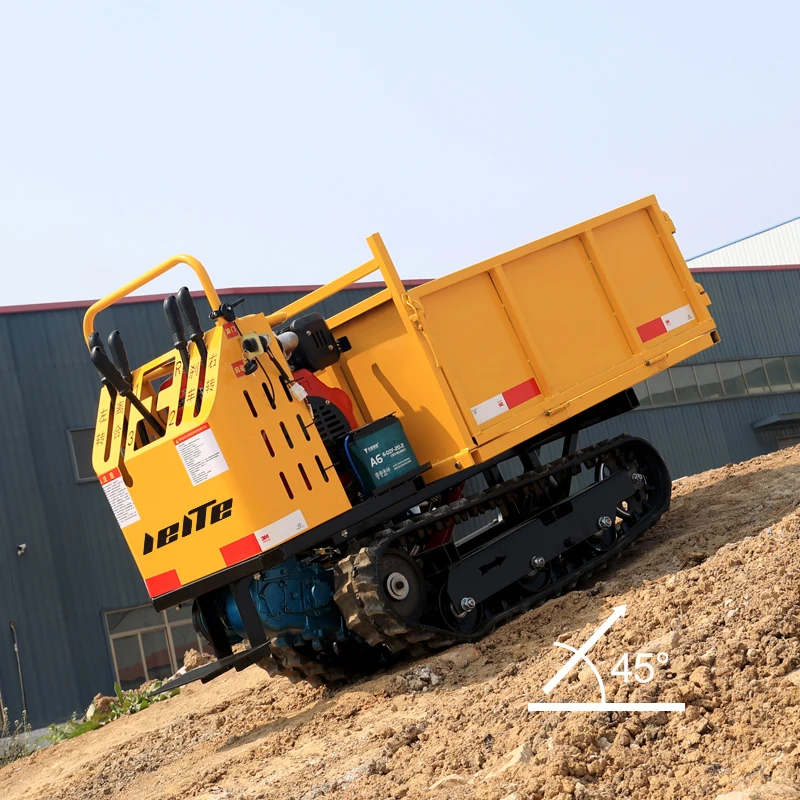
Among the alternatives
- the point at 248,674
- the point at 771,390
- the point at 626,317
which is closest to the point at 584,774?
the point at 626,317

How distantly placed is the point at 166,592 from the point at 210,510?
81 cm

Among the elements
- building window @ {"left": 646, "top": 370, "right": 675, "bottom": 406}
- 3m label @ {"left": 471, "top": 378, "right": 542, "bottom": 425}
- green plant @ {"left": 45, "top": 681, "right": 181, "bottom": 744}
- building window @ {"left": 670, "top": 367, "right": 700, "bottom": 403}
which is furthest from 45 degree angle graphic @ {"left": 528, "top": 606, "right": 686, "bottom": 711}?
building window @ {"left": 670, "top": 367, "right": 700, "bottom": 403}

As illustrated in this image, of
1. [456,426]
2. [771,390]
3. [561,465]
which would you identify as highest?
[456,426]

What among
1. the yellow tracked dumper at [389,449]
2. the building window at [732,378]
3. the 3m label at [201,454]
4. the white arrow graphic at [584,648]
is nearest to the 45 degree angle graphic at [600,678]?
the white arrow graphic at [584,648]

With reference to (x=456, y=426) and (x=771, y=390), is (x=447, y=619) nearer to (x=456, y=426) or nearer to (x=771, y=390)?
(x=456, y=426)

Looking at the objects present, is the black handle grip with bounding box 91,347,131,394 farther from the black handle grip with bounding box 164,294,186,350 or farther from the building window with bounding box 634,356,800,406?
the building window with bounding box 634,356,800,406

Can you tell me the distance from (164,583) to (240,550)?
812 mm

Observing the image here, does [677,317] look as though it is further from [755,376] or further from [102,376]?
[755,376]

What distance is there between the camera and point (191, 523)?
293 inches

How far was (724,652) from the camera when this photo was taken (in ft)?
17.7

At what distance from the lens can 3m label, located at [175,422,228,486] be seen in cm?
715

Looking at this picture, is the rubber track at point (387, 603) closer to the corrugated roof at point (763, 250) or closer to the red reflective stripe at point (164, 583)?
the red reflective stripe at point (164, 583)

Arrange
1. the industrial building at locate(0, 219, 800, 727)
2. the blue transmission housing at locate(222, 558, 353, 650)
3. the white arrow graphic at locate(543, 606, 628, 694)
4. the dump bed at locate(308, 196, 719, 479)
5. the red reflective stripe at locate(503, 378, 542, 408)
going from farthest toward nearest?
the industrial building at locate(0, 219, 800, 727)
the red reflective stripe at locate(503, 378, 542, 408)
the dump bed at locate(308, 196, 719, 479)
the blue transmission housing at locate(222, 558, 353, 650)
the white arrow graphic at locate(543, 606, 628, 694)

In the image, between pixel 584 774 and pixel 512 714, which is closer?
pixel 584 774
